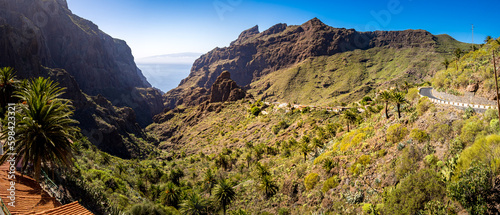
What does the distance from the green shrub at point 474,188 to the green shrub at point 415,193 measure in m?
1.98

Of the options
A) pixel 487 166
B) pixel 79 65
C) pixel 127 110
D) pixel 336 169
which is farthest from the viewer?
pixel 79 65

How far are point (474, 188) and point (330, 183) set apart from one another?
637 inches

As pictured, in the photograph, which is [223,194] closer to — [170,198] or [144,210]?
[170,198]

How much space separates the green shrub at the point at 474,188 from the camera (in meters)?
14.4

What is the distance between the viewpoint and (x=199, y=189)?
189 ft

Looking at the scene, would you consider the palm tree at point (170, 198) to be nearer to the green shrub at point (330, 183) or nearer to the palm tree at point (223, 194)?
the palm tree at point (223, 194)

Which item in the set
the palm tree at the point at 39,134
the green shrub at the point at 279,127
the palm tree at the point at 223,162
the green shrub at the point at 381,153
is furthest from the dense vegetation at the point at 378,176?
the green shrub at the point at 279,127

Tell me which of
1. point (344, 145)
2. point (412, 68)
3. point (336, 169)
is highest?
point (412, 68)

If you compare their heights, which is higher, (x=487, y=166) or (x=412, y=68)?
(x=412, y=68)

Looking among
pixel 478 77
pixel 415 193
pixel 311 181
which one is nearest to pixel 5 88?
pixel 311 181

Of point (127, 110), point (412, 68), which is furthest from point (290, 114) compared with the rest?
point (412, 68)

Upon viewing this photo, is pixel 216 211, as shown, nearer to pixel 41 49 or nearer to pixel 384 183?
pixel 384 183

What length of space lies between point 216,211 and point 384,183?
32156 mm

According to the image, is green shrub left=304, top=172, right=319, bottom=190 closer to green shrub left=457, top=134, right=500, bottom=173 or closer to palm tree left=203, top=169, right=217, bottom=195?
green shrub left=457, top=134, right=500, bottom=173
